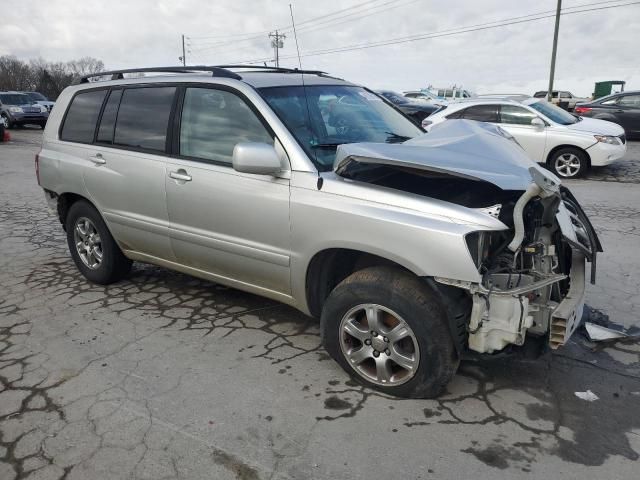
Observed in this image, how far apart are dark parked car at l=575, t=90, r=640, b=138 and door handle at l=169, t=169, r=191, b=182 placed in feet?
49.6

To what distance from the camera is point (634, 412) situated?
113 inches

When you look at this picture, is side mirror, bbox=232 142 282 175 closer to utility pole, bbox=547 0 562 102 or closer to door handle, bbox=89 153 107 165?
door handle, bbox=89 153 107 165

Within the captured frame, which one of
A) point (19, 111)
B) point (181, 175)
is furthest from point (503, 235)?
point (19, 111)

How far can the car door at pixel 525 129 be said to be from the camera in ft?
34.3

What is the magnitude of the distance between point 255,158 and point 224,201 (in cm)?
54

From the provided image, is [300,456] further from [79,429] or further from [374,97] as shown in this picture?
[374,97]

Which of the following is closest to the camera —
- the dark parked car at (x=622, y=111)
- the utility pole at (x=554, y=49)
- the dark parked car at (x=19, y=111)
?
the dark parked car at (x=622, y=111)

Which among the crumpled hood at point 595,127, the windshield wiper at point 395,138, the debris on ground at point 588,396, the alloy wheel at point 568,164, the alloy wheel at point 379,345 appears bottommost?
the debris on ground at point 588,396

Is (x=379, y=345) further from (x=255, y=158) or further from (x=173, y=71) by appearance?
(x=173, y=71)

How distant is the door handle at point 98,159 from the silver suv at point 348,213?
0.04 feet

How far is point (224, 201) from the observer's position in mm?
3578

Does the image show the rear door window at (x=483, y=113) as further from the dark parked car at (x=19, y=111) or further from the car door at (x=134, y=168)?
the dark parked car at (x=19, y=111)

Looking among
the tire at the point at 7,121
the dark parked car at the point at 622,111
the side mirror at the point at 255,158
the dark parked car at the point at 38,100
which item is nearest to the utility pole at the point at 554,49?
the dark parked car at the point at 622,111

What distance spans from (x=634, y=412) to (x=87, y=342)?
3429 millimetres
